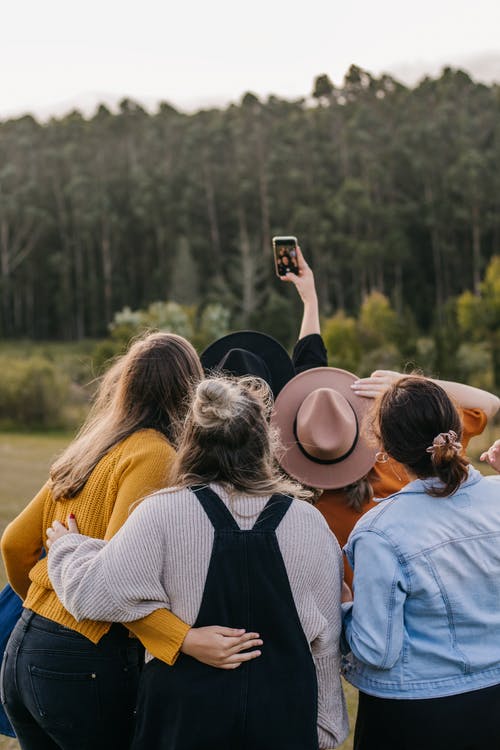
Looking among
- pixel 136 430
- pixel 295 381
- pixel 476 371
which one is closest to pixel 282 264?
pixel 295 381

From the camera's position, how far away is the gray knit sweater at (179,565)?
183 centimetres

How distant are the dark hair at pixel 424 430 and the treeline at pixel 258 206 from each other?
131 ft

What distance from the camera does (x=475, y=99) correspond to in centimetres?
4581

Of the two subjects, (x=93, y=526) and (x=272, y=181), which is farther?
(x=272, y=181)

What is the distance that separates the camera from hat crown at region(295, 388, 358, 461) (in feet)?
8.31

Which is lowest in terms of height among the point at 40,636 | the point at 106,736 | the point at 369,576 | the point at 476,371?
the point at 476,371

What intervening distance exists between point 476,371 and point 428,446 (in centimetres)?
2662

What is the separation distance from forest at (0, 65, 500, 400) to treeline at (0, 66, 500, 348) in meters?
0.09

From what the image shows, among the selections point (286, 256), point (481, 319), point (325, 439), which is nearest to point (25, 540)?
point (325, 439)

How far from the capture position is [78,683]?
6.72 feet

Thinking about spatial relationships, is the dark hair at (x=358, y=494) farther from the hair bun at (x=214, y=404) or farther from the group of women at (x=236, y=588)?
the hair bun at (x=214, y=404)

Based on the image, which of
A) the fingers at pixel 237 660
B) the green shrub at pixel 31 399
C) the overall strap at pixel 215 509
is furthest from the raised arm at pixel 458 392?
the green shrub at pixel 31 399

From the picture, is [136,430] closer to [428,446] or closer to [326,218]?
[428,446]

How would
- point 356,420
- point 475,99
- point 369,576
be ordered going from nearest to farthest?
point 369,576
point 356,420
point 475,99
